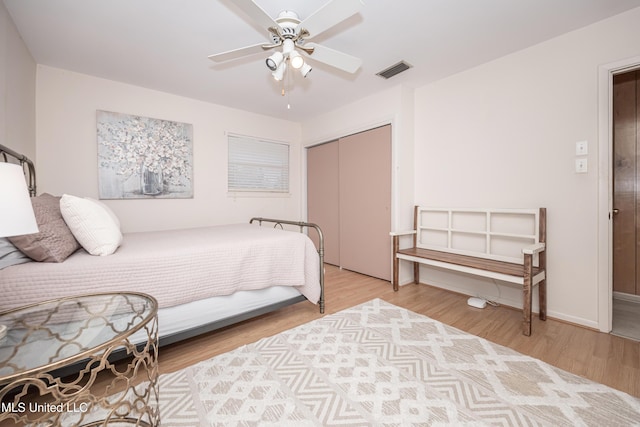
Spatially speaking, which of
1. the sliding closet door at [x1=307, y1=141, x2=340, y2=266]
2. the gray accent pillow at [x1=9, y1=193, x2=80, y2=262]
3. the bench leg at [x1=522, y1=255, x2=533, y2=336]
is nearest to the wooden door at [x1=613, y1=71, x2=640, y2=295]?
the bench leg at [x1=522, y1=255, x2=533, y2=336]

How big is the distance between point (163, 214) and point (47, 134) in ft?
4.22

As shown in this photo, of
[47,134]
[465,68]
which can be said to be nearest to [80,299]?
[47,134]

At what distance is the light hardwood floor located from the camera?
1.61 meters

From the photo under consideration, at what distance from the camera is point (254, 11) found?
1539 millimetres

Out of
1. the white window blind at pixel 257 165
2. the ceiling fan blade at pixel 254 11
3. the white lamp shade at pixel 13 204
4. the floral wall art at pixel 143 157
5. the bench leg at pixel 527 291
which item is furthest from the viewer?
the white window blind at pixel 257 165

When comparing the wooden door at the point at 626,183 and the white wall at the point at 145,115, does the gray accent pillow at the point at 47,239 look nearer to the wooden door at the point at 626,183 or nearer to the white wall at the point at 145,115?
the white wall at the point at 145,115

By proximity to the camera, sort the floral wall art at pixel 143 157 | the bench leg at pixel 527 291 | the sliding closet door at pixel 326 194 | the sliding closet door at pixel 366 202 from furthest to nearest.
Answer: the sliding closet door at pixel 326 194, the sliding closet door at pixel 366 202, the floral wall art at pixel 143 157, the bench leg at pixel 527 291

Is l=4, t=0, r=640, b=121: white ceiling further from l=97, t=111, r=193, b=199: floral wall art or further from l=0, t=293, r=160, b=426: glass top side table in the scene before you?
l=0, t=293, r=160, b=426: glass top side table

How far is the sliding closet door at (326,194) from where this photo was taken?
403 cm

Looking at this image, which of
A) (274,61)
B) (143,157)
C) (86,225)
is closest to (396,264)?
(274,61)

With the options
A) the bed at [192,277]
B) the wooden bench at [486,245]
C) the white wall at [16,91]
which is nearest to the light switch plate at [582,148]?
the wooden bench at [486,245]

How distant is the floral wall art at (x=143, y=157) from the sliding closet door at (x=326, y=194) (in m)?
1.85

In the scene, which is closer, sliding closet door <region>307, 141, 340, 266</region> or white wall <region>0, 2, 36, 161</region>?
white wall <region>0, 2, 36, 161</region>

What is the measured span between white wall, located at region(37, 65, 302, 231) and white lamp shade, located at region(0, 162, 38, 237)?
239 centimetres
